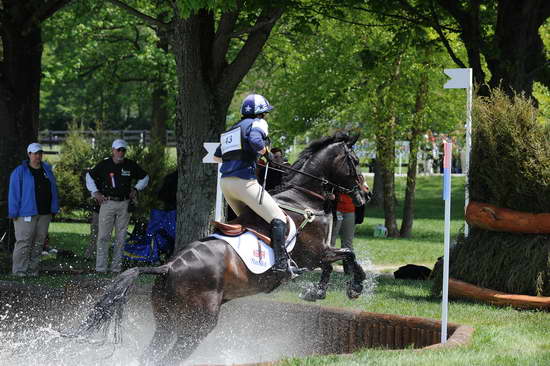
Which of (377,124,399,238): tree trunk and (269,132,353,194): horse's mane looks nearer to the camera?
(269,132,353,194): horse's mane

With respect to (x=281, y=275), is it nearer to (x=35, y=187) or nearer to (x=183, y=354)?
(x=183, y=354)

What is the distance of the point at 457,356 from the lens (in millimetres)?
7188

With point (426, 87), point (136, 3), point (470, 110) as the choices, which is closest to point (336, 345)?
point (470, 110)

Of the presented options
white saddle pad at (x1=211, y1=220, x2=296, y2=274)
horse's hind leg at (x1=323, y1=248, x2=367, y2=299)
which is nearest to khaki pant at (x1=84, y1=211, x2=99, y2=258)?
horse's hind leg at (x1=323, y1=248, x2=367, y2=299)

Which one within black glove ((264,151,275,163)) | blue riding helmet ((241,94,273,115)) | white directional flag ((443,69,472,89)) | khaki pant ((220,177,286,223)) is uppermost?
white directional flag ((443,69,472,89))

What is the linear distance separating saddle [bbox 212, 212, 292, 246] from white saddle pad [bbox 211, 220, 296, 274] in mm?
39

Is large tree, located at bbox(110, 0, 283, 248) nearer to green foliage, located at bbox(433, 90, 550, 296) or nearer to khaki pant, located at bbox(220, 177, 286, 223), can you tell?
green foliage, located at bbox(433, 90, 550, 296)

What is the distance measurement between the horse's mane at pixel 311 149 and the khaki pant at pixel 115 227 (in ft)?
17.3

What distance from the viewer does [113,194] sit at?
14336 mm

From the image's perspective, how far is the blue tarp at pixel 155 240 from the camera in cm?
1494

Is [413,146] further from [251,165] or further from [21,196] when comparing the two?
[251,165]

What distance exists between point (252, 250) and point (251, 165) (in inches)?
→ 36.7

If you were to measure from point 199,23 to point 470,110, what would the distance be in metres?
4.75

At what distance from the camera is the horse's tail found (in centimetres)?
739
